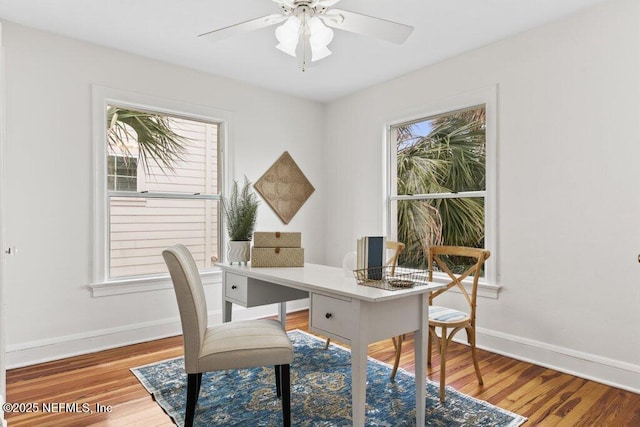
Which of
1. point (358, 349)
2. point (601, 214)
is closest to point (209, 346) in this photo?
point (358, 349)

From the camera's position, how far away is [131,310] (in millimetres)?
3340

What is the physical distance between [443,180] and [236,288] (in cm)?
211

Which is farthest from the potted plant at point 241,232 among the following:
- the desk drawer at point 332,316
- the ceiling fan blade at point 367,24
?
the ceiling fan blade at point 367,24

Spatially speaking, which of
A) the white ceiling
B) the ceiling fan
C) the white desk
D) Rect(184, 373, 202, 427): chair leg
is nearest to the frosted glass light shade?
the ceiling fan

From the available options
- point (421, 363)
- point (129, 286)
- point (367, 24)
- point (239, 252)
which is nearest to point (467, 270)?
point (421, 363)

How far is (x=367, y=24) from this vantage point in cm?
199

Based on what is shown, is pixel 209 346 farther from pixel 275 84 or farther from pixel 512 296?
pixel 275 84

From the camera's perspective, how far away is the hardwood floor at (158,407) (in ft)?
6.89

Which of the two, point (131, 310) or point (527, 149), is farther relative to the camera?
point (131, 310)

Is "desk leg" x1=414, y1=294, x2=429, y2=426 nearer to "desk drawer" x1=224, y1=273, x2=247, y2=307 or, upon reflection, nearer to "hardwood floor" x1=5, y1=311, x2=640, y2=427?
"hardwood floor" x1=5, y1=311, x2=640, y2=427

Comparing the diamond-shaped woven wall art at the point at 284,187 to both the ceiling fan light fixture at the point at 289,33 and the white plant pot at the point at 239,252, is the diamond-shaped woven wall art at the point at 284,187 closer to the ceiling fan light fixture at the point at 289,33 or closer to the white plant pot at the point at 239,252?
the white plant pot at the point at 239,252

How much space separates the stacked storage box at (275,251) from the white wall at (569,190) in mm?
1670

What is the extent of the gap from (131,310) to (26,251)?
0.91 m

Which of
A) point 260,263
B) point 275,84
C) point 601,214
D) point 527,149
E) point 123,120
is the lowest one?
point 260,263
